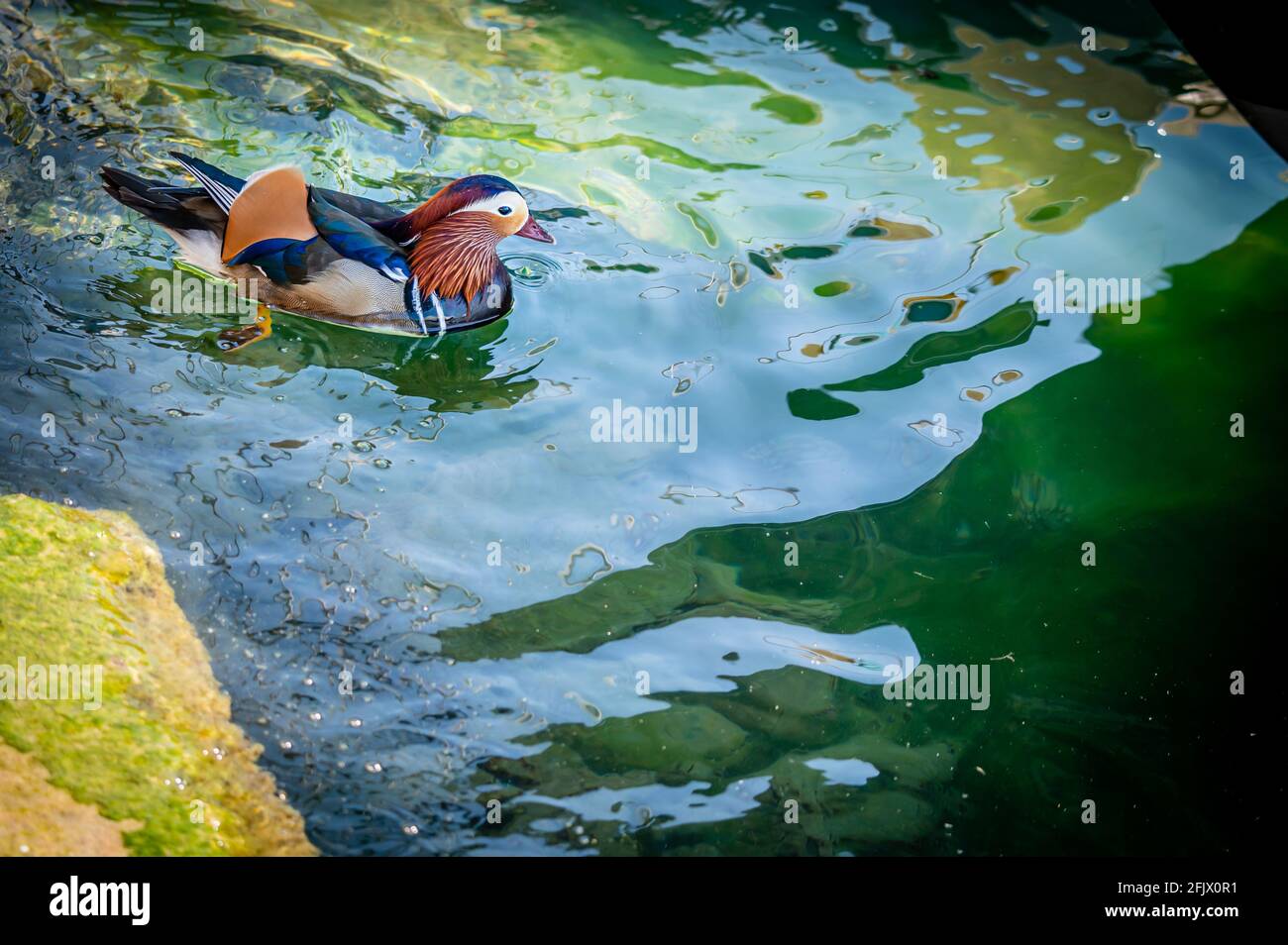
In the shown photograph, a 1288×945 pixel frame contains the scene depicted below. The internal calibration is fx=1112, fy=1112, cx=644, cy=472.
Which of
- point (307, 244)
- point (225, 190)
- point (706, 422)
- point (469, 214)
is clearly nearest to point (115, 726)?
point (307, 244)

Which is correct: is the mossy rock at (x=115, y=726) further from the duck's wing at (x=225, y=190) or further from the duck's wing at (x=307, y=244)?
the duck's wing at (x=225, y=190)

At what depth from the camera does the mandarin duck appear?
359 centimetres

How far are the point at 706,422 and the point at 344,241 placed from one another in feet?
4.44

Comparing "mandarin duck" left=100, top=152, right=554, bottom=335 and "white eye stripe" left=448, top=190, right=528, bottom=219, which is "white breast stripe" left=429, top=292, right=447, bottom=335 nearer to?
"mandarin duck" left=100, top=152, right=554, bottom=335

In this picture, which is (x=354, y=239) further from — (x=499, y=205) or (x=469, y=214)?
(x=499, y=205)

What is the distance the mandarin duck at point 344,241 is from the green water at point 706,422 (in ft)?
0.59

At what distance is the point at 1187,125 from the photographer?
484cm

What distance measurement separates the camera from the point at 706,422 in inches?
153

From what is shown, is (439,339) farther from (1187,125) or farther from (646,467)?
(1187,125)

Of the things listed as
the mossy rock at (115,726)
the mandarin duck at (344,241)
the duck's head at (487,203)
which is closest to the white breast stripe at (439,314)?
the mandarin duck at (344,241)

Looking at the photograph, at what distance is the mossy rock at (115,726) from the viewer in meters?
2.50

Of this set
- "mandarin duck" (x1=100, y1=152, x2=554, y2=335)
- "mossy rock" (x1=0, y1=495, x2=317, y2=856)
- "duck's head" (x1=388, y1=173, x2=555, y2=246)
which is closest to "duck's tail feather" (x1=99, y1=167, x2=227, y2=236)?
"mandarin duck" (x1=100, y1=152, x2=554, y2=335)

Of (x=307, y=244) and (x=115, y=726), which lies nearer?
(x=115, y=726)

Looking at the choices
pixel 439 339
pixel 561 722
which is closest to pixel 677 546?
pixel 561 722
